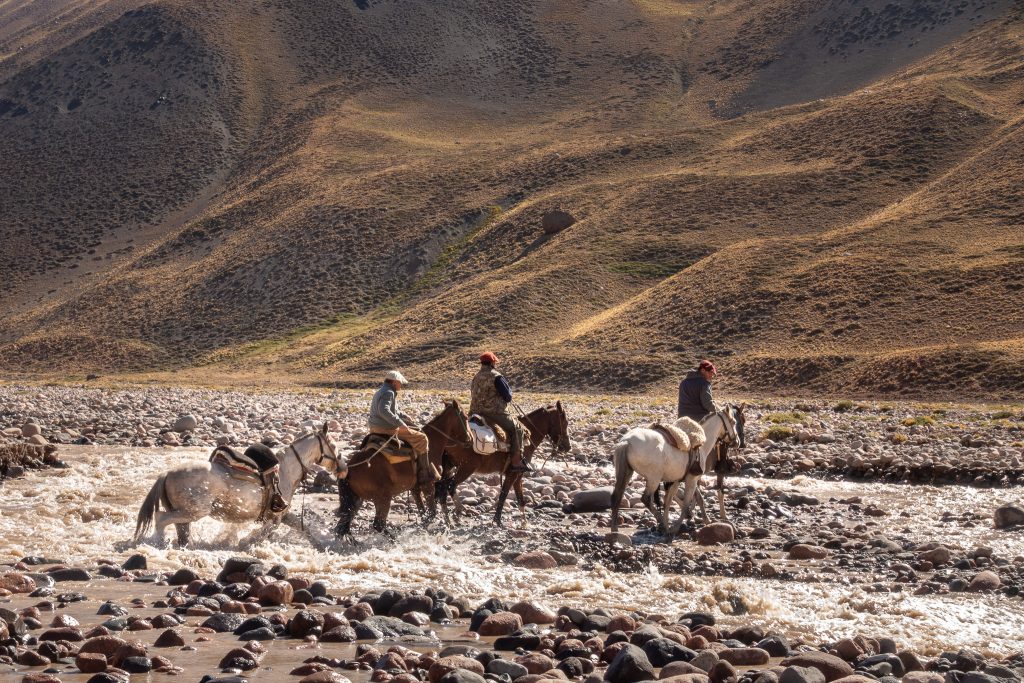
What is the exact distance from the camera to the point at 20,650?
328 inches

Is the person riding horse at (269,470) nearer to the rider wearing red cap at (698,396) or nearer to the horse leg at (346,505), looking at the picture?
the horse leg at (346,505)

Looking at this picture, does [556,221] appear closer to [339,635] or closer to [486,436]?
[486,436]

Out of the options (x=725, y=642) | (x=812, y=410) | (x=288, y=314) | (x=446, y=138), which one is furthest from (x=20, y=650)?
(x=446, y=138)

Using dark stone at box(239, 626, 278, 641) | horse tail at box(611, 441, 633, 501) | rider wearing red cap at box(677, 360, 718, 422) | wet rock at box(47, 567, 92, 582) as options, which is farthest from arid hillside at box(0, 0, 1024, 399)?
dark stone at box(239, 626, 278, 641)

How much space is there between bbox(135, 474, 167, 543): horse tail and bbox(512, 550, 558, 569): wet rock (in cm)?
400

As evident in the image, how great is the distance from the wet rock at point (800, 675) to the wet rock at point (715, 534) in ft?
23.4

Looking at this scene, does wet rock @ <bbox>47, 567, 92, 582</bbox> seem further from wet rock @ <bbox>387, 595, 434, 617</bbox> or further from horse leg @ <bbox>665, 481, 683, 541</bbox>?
horse leg @ <bbox>665, 481, 683, 541</bbox>

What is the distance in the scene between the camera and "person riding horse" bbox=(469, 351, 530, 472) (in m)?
16.9

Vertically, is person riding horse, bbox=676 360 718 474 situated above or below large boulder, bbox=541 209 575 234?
below

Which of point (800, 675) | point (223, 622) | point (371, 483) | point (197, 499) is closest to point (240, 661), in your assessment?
point (223, 622)

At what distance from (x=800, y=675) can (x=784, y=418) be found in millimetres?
28370

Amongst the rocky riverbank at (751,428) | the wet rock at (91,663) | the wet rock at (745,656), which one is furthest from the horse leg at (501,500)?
the wet rock at (91,663)

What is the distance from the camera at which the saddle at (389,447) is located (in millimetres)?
14898

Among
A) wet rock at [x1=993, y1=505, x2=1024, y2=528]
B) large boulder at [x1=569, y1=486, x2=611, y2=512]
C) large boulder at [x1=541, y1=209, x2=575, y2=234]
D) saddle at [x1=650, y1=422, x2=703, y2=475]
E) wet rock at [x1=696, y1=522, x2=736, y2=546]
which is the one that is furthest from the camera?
large boulder at [x1=541, y1=209, x2=575, y2=234]
